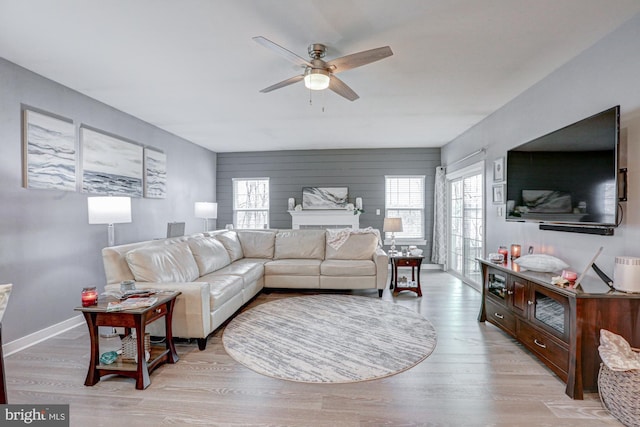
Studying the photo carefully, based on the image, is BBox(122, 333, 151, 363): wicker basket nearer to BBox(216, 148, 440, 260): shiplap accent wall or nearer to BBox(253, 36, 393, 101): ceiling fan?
BBox(253, 36, 393, 101): ceiling fan

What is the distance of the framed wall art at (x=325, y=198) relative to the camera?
6.91 meters

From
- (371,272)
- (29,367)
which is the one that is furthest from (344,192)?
(29,367)

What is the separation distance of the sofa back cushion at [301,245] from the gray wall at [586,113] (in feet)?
8.62

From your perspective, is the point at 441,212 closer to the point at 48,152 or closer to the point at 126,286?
the point at 126,286

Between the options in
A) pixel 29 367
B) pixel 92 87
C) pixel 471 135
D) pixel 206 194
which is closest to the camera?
pixel 29 367

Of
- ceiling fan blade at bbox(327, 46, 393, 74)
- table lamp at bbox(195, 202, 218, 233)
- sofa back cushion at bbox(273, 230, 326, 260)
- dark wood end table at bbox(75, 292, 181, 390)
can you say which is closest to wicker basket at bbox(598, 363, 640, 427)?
ceiling fan blade at bbox(327, 46, 393, 74)

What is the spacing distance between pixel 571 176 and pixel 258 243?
425cm

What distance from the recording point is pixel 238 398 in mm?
2174

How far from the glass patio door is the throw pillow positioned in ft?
6.19

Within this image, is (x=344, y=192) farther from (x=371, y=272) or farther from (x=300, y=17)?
(x=300, y=17)

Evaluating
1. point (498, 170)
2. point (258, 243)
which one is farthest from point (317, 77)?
point (258, 243)

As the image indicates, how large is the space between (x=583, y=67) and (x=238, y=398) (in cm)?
385

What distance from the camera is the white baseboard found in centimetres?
282

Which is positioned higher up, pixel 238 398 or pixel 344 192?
Result: pixel 344 192
